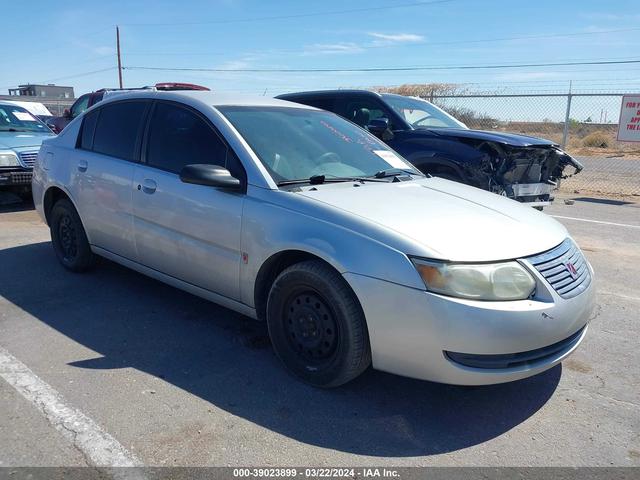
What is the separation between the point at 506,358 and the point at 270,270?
147 centimetres

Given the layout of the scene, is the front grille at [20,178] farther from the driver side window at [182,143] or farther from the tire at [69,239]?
the driver side window at [182,143]

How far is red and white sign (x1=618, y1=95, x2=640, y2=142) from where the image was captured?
12453 mm

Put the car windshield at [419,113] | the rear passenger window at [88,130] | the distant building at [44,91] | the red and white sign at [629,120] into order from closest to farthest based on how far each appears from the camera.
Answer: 1. the rear passenger window at [88,130]
2. the car windshield at [419,113]
3. the red and white sign at [629,120]
4. the distant building at [44,91]

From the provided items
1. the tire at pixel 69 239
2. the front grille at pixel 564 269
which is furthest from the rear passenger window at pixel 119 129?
the front grille at pixel 564 269

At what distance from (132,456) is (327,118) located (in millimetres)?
2954

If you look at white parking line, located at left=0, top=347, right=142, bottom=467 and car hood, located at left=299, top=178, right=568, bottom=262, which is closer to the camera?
white parking line, located at left=0, top=347, right=142, bottom=467

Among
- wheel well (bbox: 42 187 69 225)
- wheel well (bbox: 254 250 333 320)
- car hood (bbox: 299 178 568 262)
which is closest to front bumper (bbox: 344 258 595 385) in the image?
car hood (bbox: 299 178 568 262)

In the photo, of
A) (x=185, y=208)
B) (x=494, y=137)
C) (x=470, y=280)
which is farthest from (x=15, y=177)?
(x=470, y=280)

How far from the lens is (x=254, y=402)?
3.15m

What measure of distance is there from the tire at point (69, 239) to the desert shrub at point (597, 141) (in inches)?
1321

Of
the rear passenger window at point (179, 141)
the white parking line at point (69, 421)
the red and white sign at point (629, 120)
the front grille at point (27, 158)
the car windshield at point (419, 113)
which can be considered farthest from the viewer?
the red and white sign at point (629, 120)

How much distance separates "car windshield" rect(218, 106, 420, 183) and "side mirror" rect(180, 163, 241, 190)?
259mm

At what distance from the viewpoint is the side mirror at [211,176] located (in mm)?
3451

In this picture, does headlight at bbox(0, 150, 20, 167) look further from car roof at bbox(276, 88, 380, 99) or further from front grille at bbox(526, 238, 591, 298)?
front grille at bbox(526, 238, 591, 298)
